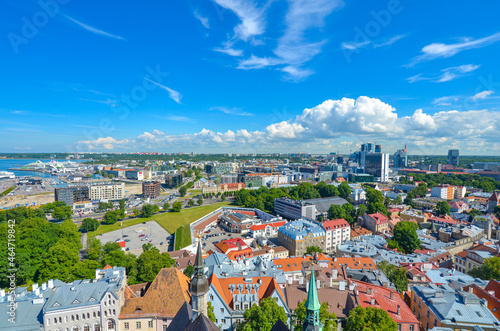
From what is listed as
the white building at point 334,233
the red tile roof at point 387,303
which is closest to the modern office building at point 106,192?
the white building at point 334,233

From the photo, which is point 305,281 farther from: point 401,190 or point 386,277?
point 401,190

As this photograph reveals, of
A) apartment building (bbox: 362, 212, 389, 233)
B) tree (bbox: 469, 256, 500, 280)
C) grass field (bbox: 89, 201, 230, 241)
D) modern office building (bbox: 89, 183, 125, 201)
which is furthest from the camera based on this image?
modern office building (bbox: 89, 183, 125, 201)

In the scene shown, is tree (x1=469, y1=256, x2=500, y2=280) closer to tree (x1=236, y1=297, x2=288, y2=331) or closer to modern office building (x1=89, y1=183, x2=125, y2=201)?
tree (x1=236, y1=297, x2=288, y2=331)

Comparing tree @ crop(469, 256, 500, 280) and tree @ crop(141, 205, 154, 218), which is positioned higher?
tree @ crop(469, 256, 500, 280)

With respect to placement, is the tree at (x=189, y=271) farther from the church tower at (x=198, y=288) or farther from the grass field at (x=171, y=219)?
the grass field at (x=171, y=219)

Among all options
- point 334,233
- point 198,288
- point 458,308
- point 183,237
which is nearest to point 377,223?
point 334,233

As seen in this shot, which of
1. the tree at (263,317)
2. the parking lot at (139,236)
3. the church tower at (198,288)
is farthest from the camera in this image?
the parking lot at (139,236)

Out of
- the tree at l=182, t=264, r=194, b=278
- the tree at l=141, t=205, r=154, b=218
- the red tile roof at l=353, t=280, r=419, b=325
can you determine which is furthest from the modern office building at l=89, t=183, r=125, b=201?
the red tile roof at l=353, t=280, r=419, b=325
